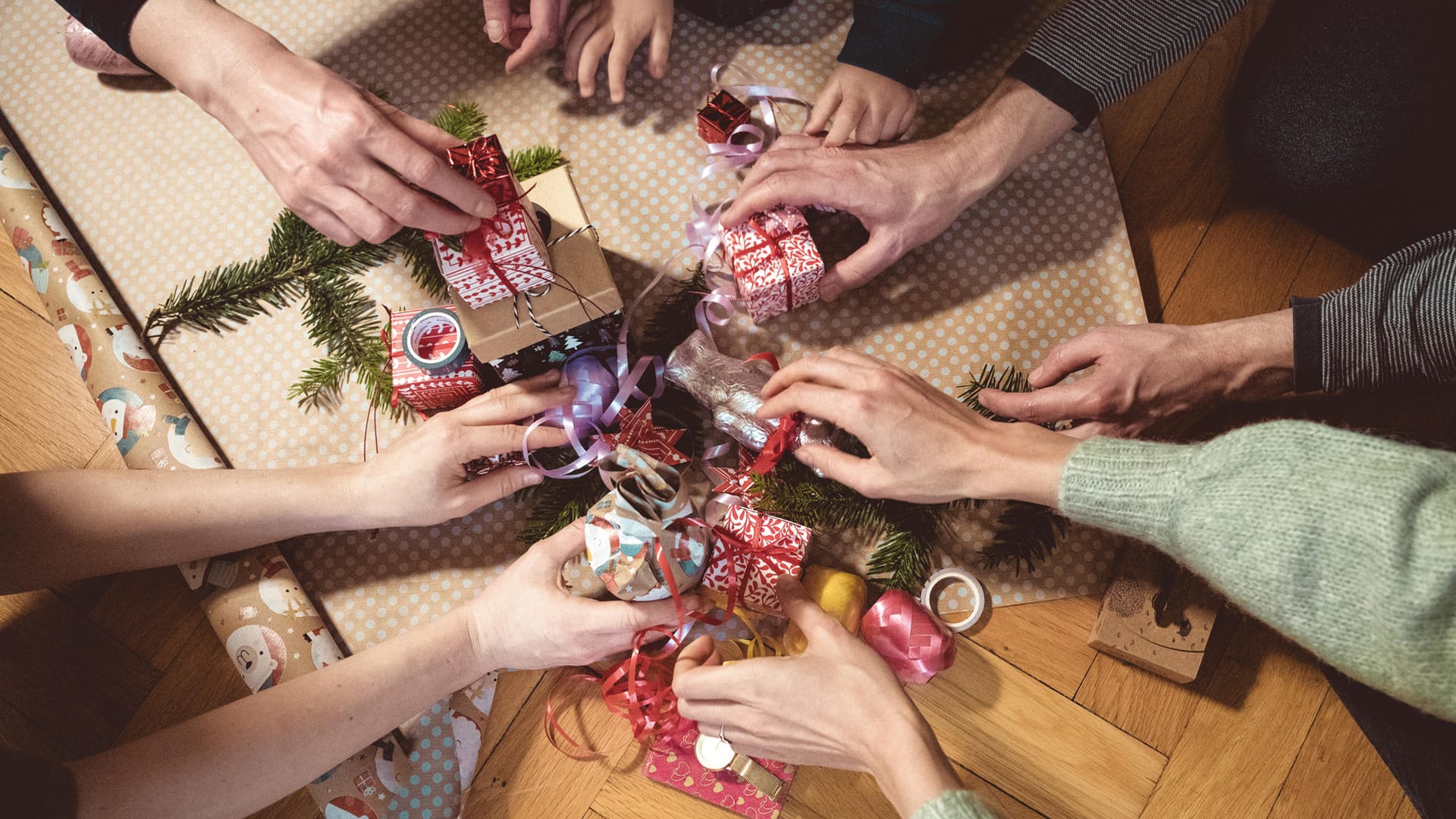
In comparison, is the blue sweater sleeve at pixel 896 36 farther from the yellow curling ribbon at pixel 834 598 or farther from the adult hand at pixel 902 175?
the yellow curling ribbon at pixel 834 598

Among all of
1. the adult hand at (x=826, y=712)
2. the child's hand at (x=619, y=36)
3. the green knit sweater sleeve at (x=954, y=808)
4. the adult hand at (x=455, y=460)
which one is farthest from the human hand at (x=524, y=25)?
the green knit sweater sleeve at (x=954, y=808)

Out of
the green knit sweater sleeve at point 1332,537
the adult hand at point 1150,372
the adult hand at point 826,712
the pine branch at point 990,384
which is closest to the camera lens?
the green knit sweater sleeve at point 1332,537

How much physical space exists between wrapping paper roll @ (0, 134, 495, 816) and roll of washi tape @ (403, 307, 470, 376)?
0.40 m

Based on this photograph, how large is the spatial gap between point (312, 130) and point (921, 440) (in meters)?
0.79

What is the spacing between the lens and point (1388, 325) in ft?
3.24

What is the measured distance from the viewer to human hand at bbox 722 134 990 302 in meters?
1.11

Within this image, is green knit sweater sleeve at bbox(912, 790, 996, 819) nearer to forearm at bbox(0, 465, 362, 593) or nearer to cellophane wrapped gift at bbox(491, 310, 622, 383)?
cellophane wrapped gift at bbox(491, 310, 622, 383)

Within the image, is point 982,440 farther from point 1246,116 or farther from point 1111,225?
point 1246,116

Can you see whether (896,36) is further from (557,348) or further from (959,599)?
(959,599)

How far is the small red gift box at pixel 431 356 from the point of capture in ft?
3.34

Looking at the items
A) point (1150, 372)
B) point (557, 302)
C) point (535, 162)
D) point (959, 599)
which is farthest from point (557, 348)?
point (1150, 372)

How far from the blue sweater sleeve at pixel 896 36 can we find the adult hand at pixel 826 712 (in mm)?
794

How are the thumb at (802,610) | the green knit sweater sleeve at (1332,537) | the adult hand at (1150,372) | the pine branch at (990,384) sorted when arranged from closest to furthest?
the green knit sweater sleeve at (1332,537), the thumb at (802,610), the adult hand at (1150,372), the pine branch at (990,384)

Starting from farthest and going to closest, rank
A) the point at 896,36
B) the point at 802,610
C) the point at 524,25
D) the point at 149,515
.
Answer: the point at 524,25 → the point at 896,36 → the point at 149,515 → the point at 802,610
